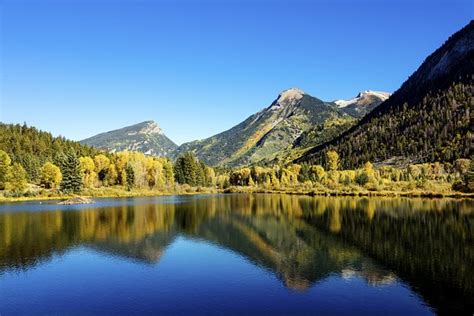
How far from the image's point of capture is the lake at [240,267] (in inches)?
1093

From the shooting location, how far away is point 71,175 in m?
137

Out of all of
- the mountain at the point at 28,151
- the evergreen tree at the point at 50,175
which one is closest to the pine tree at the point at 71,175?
the evergreen tree at the point at 50,175

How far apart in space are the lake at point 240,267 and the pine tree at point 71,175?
7185cm

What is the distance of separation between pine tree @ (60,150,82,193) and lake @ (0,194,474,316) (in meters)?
71.8

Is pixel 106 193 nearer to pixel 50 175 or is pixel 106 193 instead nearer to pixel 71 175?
pixel 71 175

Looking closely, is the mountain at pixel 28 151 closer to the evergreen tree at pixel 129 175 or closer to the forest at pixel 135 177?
the forest at pixel 135 177

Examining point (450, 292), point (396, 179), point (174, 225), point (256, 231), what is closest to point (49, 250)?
point (174, 225)

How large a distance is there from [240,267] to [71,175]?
114566mm

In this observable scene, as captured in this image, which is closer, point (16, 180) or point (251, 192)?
point (16, 180)

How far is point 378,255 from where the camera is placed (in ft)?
138

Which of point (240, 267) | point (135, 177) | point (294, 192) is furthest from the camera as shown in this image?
point (135, 177)

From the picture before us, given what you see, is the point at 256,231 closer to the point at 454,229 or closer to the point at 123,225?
the point at 123,225

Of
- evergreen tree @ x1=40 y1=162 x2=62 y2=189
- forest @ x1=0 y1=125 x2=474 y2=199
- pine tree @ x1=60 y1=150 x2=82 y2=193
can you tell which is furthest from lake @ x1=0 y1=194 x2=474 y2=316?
evergreen tree @ x1=40 y1=162 x2=62 y2=189

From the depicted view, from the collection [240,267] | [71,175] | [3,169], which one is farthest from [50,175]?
[240,267]
